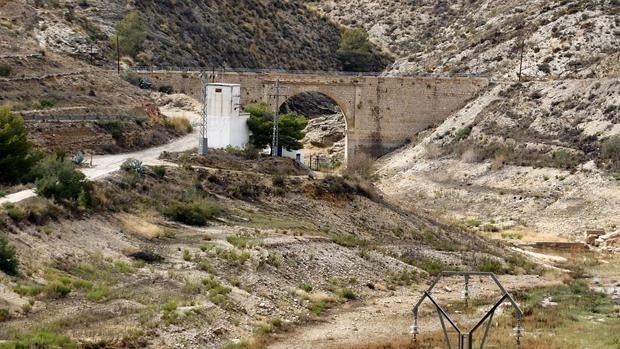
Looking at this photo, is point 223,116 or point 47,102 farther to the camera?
point 47,102

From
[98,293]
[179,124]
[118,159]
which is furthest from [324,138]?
[98,293]

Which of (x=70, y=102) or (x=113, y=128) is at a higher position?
(x=70, y=102)

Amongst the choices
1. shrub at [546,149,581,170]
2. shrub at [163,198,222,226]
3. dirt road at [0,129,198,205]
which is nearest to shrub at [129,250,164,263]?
dirt road at [0,129,198,205]

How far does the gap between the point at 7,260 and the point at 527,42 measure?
60145 mm

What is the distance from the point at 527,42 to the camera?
82.0m

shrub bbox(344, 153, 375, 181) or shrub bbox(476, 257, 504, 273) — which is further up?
shrub bbox(344, 153, 375, 181)

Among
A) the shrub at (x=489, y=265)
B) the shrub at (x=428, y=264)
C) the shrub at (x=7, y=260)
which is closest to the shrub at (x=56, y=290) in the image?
the shrub at (x=7, y=260)

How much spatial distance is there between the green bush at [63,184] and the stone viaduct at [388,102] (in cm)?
4118

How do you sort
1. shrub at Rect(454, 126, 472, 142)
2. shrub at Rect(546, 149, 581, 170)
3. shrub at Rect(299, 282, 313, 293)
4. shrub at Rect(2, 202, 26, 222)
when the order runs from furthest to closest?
shrub at Rect(454, 126, 472, 142) → shrub at Rect(546, 149, 581, 170) → shrub at Rect(299, 282, 313, 293) → shrub at Rect(2, 202, 26, 222)

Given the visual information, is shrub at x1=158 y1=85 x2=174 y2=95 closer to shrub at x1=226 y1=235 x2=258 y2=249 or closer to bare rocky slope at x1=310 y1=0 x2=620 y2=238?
bare rocky slope at x1=310 y1=0 x2=620 y2=238

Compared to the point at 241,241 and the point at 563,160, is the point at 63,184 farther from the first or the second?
the point at 563,160

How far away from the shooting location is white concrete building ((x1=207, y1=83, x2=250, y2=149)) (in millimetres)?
54969

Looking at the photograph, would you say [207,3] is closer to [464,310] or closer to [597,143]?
[597,143]

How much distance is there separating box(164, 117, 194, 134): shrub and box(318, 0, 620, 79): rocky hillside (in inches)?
1035
